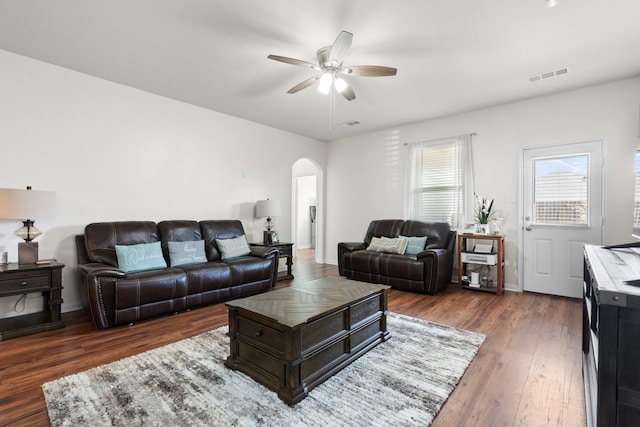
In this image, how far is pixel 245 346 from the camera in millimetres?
2105

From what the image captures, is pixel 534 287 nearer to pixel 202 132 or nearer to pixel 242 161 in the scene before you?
pixel 242 161

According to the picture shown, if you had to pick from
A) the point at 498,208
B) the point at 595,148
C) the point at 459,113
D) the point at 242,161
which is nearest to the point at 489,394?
the point at 498,208

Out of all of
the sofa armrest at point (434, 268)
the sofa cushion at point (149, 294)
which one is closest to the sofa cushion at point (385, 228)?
the sofa armrest at point (434, 268)

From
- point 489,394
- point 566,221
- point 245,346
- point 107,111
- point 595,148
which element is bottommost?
point 489,394

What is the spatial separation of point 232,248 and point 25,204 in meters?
2.20

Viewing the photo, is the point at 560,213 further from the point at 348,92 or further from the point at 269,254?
the point at 269,254

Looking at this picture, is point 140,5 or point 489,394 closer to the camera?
point 489,394

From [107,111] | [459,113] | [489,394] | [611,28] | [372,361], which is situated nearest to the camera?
[489,394]

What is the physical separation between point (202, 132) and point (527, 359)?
489cm

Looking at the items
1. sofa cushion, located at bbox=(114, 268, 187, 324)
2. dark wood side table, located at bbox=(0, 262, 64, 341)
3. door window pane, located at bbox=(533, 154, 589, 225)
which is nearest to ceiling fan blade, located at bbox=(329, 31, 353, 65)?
sofa cushion, located at bbox=(114, 268, 187, 324)

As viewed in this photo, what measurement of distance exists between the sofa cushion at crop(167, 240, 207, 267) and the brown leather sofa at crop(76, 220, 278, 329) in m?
0.09

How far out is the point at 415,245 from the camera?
15.7 feet

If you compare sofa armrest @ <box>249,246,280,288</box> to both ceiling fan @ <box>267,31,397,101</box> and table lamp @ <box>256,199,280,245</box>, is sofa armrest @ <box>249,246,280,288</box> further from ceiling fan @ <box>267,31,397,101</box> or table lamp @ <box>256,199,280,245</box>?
ceiling fan @ <box>267,31,397,101</box>

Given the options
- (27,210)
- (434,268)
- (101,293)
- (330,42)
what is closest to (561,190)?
(434,268)
